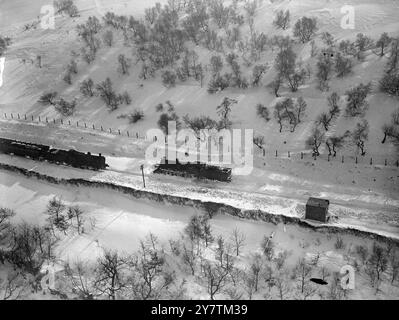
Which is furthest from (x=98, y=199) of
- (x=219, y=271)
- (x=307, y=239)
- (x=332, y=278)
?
(x=332, y=278)

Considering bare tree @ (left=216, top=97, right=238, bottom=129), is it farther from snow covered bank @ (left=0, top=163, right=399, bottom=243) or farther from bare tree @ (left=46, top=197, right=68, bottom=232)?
bare tree @ (left=46, top=197, right=68, bottom=232)

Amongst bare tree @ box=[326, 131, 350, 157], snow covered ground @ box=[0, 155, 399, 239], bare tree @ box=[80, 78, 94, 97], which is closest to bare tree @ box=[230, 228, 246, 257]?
snow covered ground @ box=[0, 155, 399, 239]

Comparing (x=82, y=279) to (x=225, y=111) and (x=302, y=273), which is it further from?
(x=225, y=111)

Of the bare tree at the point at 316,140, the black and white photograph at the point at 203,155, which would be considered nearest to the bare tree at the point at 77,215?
the black and white photograph at the point at 203,155

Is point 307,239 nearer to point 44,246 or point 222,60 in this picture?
point 44,246

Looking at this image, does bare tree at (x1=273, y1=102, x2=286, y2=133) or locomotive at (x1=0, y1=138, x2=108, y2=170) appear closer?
locomotive at (x1=0, y1=138, x2=108, y2=170)
